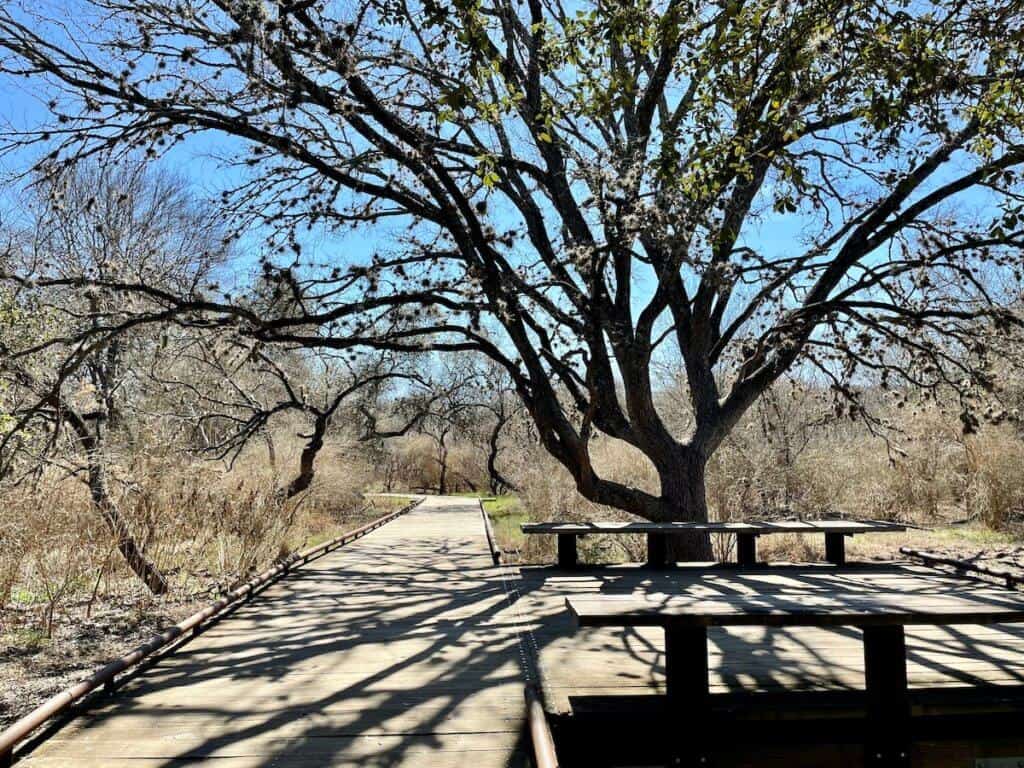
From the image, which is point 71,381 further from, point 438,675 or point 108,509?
point 438,675

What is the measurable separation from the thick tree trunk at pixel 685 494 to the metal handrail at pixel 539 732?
5.62m

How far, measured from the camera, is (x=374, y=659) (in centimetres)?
507

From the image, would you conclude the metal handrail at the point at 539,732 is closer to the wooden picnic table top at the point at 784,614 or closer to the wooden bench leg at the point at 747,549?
the wooden picnic table top at the point at 784,614

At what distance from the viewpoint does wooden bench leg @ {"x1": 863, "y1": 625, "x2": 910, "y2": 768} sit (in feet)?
12.0

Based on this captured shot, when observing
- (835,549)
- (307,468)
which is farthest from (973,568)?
(307,468)

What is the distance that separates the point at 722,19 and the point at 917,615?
11.8 ft

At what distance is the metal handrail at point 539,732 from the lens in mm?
2932

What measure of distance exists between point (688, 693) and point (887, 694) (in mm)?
948

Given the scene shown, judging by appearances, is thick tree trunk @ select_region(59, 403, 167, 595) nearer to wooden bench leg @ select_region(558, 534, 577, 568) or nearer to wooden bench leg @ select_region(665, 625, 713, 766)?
wooden bench leg @ select_region(558, 534, 577, 568)

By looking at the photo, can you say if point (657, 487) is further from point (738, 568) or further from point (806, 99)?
point (806, 99)

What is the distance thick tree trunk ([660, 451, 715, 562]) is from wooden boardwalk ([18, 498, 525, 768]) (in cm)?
296

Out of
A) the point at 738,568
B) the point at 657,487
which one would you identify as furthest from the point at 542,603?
the point at 657,487

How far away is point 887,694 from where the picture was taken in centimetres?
369

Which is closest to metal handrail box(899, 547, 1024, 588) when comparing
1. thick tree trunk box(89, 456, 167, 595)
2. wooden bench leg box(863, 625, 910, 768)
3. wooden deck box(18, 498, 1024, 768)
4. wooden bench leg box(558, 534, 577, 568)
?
wooden deck box(18, 498, 1024, 768)
